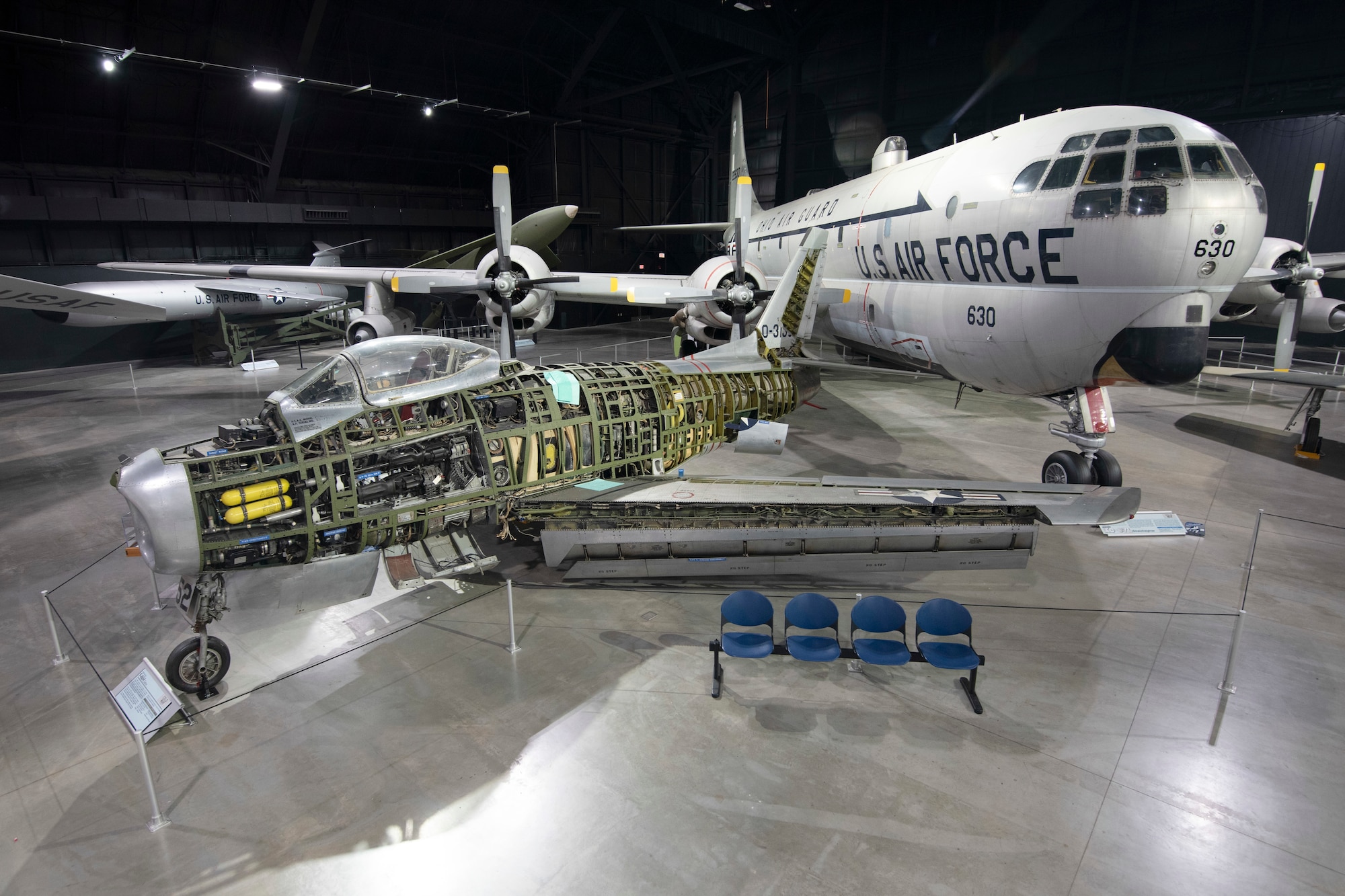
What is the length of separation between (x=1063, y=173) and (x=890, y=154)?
24.1 feet

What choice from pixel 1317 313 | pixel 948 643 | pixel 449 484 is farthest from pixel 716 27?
pixel 948 643

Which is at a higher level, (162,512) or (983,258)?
(983,258)

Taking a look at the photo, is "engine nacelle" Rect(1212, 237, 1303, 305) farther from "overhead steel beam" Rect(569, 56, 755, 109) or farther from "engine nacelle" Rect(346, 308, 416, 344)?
"engine nacelle" Rect(346, 308, 416, 344)

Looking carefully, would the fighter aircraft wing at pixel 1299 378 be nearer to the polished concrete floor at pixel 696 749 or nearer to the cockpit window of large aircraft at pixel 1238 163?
the polished concrete floor at pixel 696 749

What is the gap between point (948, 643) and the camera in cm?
613

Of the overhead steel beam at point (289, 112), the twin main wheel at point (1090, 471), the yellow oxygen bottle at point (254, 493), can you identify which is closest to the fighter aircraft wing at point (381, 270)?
the overhead steel beam at point (289, 112)

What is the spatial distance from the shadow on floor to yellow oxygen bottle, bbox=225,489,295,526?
668 inches

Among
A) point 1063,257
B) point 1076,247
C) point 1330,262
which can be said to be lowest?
point 1063,257

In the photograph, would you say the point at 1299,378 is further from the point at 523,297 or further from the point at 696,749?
the point at 523,297

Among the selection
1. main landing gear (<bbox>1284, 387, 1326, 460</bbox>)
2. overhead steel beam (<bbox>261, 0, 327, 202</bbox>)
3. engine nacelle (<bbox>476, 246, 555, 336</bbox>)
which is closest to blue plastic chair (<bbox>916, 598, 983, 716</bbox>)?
main landing gear (<bbox>1284, 387, 1326, 460</bbox>)

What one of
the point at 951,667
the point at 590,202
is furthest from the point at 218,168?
the point at 951,667

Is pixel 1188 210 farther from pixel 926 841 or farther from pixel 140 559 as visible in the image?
pixel 140 559

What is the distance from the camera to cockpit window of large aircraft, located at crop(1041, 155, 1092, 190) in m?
7.96

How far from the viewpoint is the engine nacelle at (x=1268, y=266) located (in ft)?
51.9
